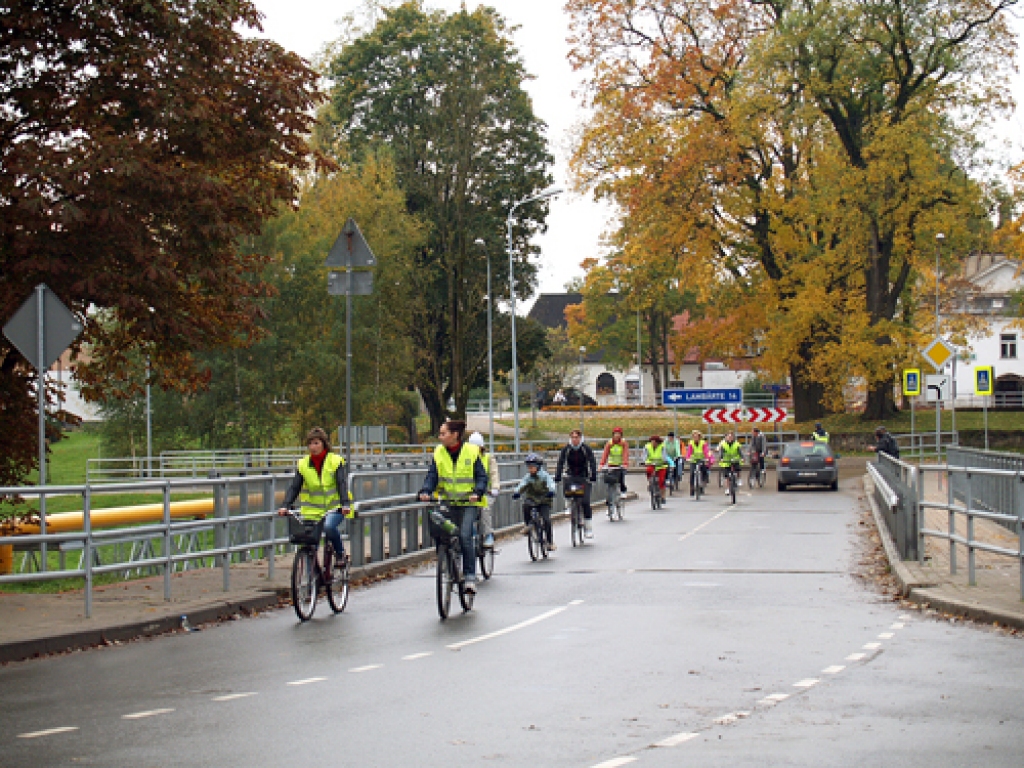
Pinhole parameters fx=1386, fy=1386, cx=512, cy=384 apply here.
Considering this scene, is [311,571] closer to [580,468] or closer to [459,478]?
[459,478]

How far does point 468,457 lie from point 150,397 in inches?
1545

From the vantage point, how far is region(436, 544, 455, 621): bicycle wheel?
1308 cm

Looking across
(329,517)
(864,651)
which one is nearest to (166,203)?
(329,517)

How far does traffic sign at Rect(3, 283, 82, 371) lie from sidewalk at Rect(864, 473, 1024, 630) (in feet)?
28.3

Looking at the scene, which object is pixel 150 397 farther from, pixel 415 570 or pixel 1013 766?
pixel 1013 766

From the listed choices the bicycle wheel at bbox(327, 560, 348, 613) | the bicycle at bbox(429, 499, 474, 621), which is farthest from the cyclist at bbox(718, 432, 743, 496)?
the bicycle at bbox(429, 499, 474, 621)

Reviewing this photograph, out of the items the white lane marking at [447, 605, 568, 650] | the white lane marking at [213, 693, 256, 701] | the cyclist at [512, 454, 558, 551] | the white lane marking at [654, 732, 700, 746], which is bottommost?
the white lane marking at [447, 605, 568, 650]

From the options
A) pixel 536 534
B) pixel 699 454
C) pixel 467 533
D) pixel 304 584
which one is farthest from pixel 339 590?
pixel 699 454

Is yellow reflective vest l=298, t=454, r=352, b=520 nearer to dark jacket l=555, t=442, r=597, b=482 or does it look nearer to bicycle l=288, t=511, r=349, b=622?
bicycle l=288, t=511, r=349, b=622

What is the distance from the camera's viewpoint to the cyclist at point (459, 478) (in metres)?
13.9

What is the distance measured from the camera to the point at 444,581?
525 inches

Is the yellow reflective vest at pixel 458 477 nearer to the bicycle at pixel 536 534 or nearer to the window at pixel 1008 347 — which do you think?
the bicycle at pixel 536 534

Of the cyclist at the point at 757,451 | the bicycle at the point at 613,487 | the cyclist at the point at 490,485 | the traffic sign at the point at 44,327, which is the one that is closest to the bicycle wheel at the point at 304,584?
the cyclist at the point at 490,485

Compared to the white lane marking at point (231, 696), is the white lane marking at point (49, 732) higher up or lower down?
higher up
